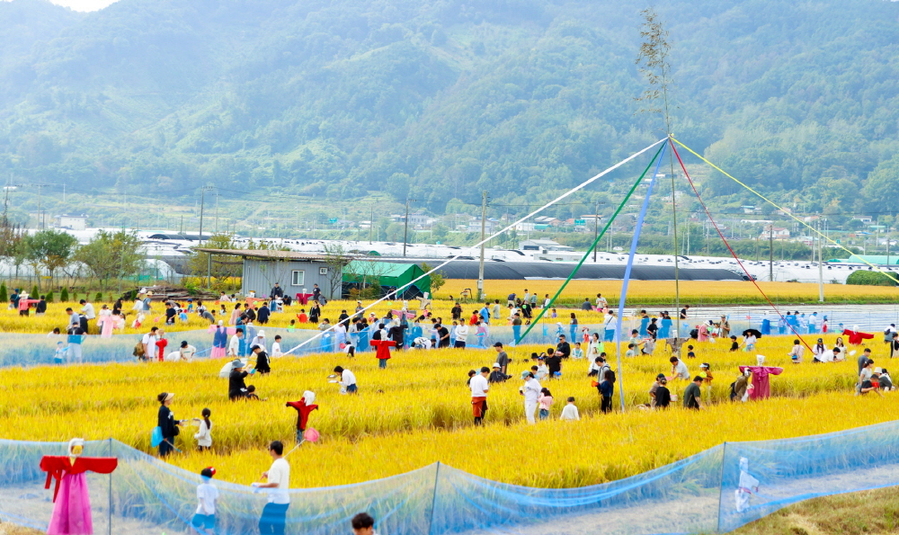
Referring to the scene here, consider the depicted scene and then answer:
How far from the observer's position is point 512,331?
104 ft

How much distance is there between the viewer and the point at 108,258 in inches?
2147

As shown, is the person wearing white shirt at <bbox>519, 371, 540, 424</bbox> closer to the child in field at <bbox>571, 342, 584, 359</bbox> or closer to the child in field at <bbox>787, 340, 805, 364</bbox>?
the child in field at <bbox>571, 342, 584, 359</bbox>

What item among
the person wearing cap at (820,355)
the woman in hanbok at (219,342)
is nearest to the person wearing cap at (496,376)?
the woman in hanbok at (219,342)

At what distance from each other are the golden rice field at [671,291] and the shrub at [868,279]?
6115mm

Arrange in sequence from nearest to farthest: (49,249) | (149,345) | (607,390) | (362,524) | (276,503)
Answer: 1. (362,524)
2. (276,503)
3. (607,390)
4. (149,345)
5. (49,249)

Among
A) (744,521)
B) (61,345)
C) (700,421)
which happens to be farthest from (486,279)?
(744,521)

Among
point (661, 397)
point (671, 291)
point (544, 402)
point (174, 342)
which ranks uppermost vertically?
point (671, 291)

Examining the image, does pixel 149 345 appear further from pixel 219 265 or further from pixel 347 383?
pixel 219 265

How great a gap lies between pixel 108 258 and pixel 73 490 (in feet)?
156

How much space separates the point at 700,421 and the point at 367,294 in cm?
3461

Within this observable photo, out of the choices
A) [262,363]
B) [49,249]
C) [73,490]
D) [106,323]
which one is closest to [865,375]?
[262,363]

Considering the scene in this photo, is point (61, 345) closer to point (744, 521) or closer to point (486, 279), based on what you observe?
point (744, 521)

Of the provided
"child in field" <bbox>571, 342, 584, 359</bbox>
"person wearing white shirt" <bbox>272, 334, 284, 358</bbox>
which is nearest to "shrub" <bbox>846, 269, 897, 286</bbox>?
"child in field" <bbox>571, 342, 584, 359</bbox>

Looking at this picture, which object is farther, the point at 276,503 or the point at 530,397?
the point at 530,397
